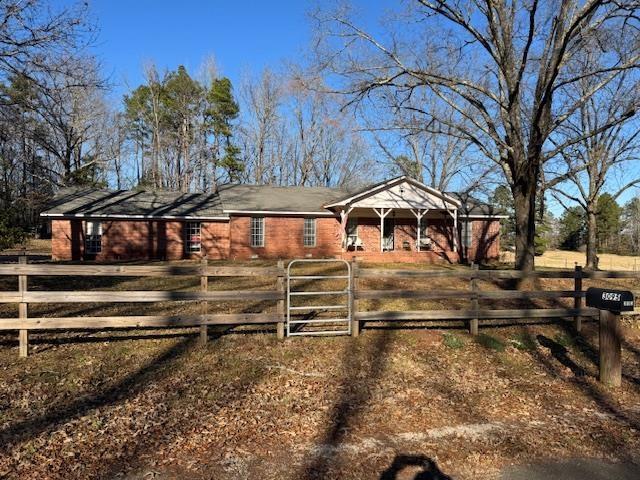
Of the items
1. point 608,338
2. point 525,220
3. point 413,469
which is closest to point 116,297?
point 413,469

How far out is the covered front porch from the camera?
986 inches

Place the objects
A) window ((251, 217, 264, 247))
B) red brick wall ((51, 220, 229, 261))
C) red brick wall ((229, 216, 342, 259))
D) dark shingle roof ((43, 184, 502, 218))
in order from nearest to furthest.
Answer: red brick wall ((51, 220, 229, 261)) < dark shingle roof ((43, 184, 502, 218)) < red brick wall ((229, 216, 342, 259)) < window ((251, 217, 264, 247))

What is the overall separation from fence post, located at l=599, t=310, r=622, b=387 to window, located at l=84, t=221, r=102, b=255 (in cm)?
2283

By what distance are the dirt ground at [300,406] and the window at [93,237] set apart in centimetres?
1766

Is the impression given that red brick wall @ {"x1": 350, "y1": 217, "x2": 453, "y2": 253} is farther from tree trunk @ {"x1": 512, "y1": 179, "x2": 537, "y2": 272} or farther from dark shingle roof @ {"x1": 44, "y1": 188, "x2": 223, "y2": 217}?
tree trunk @ {"x1": 512, "y1": 179, "x2": 537, "y2": 272}

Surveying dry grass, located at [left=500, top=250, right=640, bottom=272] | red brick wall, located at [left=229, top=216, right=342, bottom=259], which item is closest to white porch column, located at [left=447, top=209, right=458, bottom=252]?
dry grass, located at [left=500, top=250, right=640, bottom=272]

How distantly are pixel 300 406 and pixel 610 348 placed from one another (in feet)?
14.4

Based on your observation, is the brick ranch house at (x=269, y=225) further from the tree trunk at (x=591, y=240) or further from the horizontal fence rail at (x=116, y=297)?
the horizontal fence rail at (x=116, y=297)

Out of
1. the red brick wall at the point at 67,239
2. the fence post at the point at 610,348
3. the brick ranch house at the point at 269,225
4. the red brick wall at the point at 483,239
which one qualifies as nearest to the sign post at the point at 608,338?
the fence post at the point at 610,348

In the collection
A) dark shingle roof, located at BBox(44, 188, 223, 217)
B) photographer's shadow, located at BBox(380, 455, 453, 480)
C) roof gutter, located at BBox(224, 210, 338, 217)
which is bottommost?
photographer's shadow, located at BBox(380, 455, 453, 480)

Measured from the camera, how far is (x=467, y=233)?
28578 millimetres

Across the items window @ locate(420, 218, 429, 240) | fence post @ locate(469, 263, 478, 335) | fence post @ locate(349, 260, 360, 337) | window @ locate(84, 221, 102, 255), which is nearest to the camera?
fence post @ locate(349, 260, 360, 337)

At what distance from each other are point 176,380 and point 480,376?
416 cm

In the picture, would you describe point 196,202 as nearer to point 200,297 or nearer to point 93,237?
point 93,237
